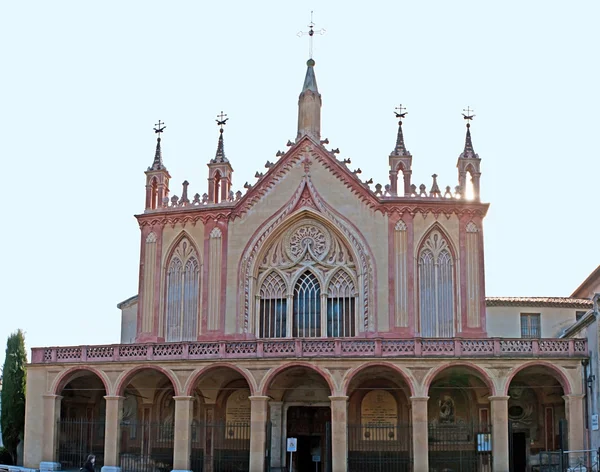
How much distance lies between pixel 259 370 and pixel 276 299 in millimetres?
6364

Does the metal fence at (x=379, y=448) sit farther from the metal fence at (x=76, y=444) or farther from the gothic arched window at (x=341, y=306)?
the metal fence at (x=76, y=444)

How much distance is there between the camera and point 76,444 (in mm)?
43938

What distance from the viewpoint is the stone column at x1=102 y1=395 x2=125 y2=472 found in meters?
40.9

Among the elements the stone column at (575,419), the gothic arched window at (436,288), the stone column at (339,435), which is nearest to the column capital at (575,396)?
the stone column at (575,419)

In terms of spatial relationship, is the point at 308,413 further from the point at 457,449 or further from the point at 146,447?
the point at 146,447

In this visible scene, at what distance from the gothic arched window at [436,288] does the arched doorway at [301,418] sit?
20.0ft

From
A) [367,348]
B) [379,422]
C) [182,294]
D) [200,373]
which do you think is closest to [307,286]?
[182,294]

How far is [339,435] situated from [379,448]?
4.07 m

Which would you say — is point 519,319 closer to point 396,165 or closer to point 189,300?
point 396,165

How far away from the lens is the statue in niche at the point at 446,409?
43688 millimetres

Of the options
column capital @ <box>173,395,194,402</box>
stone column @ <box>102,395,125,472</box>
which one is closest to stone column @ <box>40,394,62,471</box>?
stone column @ <box>102,395,125,472</box>

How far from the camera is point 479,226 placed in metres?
45.6

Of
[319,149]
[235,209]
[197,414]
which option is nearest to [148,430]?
[197,414]

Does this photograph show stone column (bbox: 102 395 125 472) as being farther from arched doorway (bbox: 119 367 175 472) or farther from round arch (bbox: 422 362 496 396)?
round arch (bbox: 422 362 496 396)
